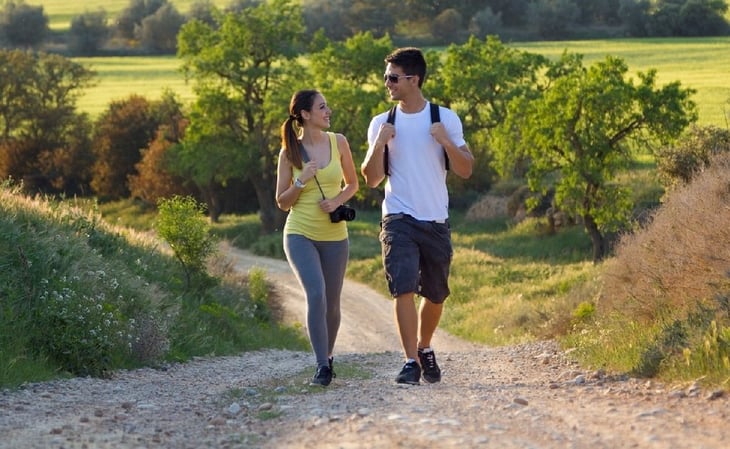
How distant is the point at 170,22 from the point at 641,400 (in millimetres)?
88237

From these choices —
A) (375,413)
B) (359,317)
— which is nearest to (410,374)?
(375,413)

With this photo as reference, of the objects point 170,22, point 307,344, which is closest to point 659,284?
point 307,344

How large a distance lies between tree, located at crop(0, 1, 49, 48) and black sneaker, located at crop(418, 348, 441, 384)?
291ft

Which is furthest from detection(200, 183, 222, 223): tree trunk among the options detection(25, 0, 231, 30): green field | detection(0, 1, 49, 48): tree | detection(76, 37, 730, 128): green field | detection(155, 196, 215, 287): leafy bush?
detection(25, 0, 231, 30): green field

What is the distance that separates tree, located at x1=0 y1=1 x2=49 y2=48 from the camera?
312 feet

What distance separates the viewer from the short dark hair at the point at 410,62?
10.2m

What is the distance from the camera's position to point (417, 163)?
10.0 meters

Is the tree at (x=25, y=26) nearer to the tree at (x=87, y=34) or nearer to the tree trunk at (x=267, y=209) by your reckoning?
the tree at (x=87, y=34)

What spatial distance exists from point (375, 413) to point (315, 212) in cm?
254

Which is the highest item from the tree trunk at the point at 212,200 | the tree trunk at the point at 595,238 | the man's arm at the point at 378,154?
the man's arm at the point at 378,154

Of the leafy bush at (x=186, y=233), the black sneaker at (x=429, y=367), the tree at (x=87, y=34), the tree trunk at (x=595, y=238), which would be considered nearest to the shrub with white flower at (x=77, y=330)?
the black sneaker at (x=429, y=367)

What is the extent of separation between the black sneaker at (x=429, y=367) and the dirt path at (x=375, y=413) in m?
0.17

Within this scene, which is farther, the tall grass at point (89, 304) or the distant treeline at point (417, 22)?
the distant treeline at point (417, 22)

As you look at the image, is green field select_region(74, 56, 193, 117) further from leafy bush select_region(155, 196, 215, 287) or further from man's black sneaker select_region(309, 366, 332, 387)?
man's black sneaker select_region(309, 366, 332, 387)
